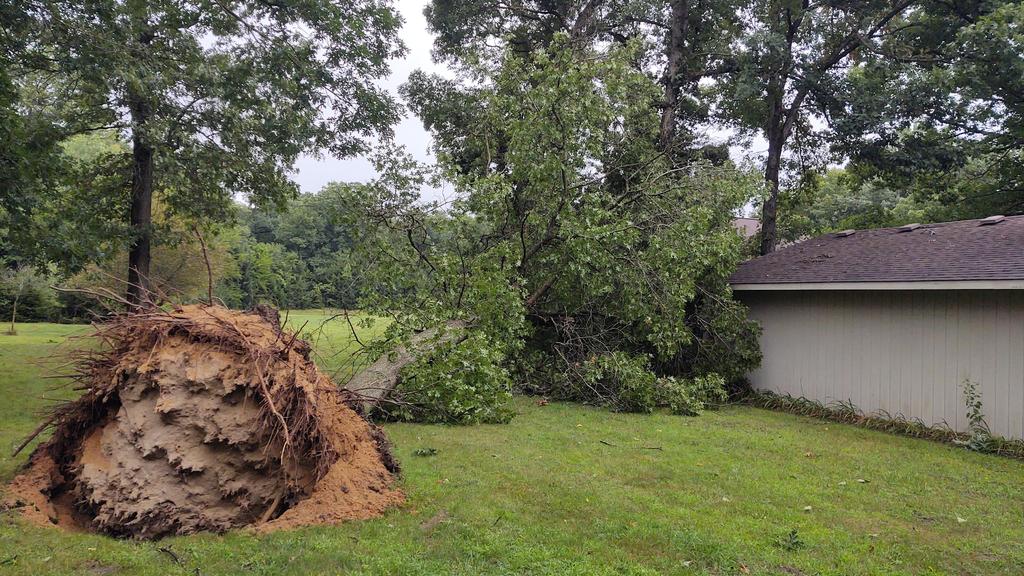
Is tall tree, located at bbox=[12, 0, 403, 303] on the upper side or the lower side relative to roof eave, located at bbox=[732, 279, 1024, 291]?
upper

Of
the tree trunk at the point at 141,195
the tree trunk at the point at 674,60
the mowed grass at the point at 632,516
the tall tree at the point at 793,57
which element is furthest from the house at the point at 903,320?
the tree trunk at the point at 141,195

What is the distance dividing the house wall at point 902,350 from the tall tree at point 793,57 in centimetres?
330

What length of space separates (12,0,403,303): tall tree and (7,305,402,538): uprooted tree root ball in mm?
7291

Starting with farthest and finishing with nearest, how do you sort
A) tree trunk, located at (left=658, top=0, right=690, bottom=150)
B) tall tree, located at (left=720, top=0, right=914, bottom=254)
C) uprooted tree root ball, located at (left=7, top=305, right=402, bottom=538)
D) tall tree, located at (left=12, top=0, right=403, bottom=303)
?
tree trunk, located at (left=658, top=0, right=690, bottom=150), tall tree, located at (left=720, top=0, right=914, bottom=254), tall tree, located at (left=12, top=0, right=403, bottom=303), uprooted tree root ball, located at (left=7, top=305, right=402, bottom=538)

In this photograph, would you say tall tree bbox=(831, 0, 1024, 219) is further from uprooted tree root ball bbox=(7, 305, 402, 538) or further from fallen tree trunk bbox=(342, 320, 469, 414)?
uprooted tree root ball bbox=(7, 305, 402, 538)

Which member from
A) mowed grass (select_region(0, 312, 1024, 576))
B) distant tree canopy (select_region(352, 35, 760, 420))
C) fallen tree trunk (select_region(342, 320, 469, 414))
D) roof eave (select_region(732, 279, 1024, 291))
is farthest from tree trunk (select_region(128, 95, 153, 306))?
roof eave (select_region(732, 279, 1024, 291))

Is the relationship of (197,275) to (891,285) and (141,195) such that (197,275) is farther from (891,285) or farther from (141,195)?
(891,285)

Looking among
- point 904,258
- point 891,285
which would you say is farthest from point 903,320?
point 904,258

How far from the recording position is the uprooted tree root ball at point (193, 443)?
4.33 m

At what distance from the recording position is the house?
323 inches

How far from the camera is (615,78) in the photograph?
11172mm

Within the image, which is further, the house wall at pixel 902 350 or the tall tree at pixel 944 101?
the tall tree at pixel 944 101

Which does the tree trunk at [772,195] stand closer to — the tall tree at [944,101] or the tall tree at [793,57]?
the tall tree at [793,57]

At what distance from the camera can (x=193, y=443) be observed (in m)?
4.44
